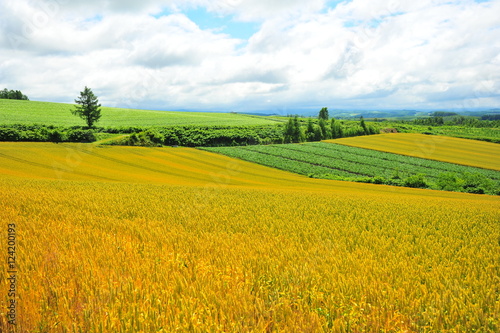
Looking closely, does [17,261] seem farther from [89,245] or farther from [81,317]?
[81,317]

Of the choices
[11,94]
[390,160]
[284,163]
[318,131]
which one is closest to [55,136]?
[284,163]

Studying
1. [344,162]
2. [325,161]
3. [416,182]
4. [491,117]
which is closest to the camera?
[416,182]

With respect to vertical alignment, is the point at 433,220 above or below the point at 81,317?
below

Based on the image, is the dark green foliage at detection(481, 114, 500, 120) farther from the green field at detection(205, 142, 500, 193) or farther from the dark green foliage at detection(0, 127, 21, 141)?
the dark green foliage at detection(0, 127, 21, 141)

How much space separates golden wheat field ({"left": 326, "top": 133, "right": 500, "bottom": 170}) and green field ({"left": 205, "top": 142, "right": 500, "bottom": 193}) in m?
5.00

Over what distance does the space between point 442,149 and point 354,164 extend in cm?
3444

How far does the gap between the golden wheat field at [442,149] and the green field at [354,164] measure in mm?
4997

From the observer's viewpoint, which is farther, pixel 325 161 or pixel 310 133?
pixel 310 133

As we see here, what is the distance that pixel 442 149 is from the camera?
7331 cm

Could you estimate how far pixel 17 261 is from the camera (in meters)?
4.19

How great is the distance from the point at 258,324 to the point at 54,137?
67.6 metres

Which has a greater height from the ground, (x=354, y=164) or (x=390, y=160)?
(x=390, y=160)

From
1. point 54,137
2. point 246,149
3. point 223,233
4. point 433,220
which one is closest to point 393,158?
point 246,149

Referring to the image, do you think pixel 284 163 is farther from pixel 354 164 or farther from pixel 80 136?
pixel 80 136
